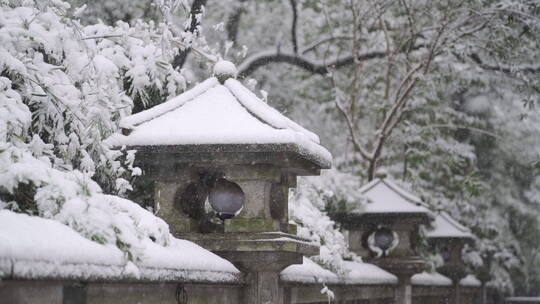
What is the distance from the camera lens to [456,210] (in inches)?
774

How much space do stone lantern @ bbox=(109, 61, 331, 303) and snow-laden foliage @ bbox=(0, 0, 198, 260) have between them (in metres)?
0.32

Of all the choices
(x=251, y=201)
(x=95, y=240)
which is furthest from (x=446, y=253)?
(x=95, y=240)

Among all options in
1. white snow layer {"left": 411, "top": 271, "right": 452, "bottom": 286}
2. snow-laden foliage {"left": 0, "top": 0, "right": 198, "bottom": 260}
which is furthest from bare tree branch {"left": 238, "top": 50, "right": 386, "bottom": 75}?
snow-laden foliage {"left": 0, "top": 0, "right": 198, "bottom": 260}

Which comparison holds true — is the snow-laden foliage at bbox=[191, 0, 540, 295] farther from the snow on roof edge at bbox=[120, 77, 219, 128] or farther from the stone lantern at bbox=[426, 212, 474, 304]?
the snow on roof edge at bbox=[120, 77, 219, 128]

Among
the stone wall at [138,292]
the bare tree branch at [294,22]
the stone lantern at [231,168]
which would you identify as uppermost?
the bare tree branch at [294,22]

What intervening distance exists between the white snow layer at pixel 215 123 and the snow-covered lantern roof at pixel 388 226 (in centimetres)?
492

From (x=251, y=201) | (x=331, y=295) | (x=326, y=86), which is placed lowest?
(x=331, y=295)

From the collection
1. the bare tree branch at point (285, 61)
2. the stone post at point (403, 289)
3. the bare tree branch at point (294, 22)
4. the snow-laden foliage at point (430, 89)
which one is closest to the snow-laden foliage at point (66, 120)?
the stone post at point (403, 289)

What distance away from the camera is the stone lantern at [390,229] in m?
11.7

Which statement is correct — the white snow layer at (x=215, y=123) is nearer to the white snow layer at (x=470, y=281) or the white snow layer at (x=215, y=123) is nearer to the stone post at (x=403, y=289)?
the stone post at (x=403, y=289)

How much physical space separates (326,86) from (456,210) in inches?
179

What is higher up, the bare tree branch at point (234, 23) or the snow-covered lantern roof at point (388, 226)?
the bare tree branch at point (234, 23)

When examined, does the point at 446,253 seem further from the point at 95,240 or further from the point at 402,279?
the point at 95,240

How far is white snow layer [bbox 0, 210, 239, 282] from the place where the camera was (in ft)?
11.5
